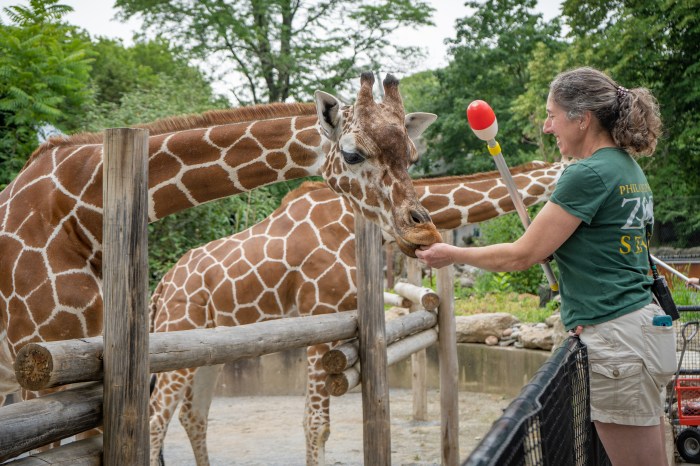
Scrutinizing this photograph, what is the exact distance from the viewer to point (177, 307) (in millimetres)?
5938

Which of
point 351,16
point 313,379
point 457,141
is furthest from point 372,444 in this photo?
point 457,141

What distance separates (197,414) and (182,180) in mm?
2850

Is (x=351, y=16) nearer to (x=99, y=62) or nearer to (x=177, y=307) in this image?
(x=99, y=62)

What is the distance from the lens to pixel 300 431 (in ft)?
26.0

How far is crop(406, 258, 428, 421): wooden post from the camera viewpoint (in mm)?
7910

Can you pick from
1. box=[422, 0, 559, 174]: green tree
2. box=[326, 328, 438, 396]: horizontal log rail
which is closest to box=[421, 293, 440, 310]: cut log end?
box=[326, 328, 438, 396]: horizontal log rail

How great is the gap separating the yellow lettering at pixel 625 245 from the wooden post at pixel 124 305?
5.61 feet

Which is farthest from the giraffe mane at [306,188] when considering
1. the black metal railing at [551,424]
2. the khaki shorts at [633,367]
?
the khaki shorts at [633,367]

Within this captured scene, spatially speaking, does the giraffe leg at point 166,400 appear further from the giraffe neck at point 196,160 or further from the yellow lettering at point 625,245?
the yellow lettering at point 625,245

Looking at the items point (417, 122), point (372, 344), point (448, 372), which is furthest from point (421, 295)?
point (417, 122)

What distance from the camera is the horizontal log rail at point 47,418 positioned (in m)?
2.41

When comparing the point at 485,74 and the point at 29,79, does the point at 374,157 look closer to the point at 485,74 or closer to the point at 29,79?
the point at 29,79

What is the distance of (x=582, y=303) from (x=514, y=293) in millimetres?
10740

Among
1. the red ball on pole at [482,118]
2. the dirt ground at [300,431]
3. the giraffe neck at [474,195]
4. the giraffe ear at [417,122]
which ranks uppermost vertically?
the giraffe ear at [417,122]
